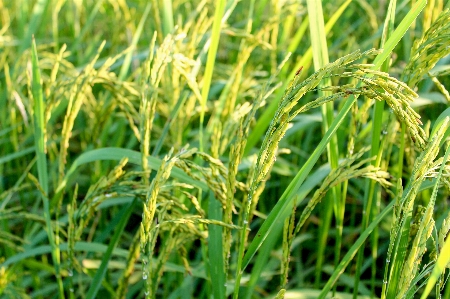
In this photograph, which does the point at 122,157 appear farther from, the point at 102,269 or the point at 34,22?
the point at 34,22

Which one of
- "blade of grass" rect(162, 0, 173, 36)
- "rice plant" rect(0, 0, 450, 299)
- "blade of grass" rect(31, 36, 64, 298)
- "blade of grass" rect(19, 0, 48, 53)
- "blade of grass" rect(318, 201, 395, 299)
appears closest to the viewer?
"rice plant" rect(0, 0, 450, 299)

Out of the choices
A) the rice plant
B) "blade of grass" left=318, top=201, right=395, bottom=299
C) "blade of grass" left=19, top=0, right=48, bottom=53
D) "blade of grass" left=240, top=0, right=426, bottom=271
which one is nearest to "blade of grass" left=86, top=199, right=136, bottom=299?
the rice plant

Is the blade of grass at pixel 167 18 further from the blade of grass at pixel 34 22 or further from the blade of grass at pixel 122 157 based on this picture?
the blade of grass at pixel 34 22

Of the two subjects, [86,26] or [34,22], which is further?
[86,26]

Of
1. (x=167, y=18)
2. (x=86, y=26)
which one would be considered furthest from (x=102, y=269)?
(x=86, y=26)

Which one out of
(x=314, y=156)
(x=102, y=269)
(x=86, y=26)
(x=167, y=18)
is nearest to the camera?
(x=314, y=156)

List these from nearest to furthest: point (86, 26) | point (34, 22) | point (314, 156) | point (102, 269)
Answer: point (314, 156) < point (102, 269) < point (34, 22) < point (86, 26)

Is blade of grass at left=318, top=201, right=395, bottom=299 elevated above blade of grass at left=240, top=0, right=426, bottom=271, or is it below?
below

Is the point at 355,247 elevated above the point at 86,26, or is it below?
below

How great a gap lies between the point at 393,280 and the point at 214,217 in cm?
46

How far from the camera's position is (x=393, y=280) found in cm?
112

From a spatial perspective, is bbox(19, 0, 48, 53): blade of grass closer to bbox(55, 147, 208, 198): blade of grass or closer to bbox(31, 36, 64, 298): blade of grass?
bbox(31, 36, 64, 298): blade of grass

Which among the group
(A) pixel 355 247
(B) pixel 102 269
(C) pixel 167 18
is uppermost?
(C) pixel 167 18

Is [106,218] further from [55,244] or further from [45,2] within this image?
[45,2]
